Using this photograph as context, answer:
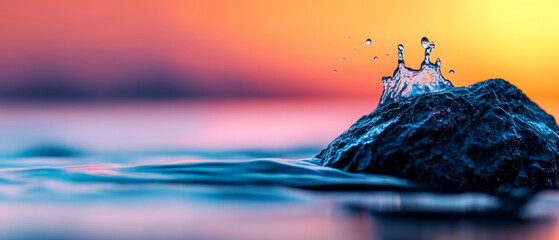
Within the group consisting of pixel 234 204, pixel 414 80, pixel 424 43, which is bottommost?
pixel 234 204

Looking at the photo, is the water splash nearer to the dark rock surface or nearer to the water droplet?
the water droplet

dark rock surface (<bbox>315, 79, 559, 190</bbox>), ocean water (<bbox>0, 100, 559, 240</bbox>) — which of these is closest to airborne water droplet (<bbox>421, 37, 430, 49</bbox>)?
dark rock surface (<bbox>315, 79, 559, 190</bbox>)

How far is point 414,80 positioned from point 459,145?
4.37 feet

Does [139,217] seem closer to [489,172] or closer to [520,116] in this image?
[489,172]

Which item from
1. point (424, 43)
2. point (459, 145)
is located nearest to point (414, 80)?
point (424, 43)

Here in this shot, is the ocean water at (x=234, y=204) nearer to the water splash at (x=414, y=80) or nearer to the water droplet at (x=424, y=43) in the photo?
the water splash at (x=414, y=80)

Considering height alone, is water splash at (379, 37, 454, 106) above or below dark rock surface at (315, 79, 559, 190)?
above

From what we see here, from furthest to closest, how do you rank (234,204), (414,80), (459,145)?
1. (414,80)
2. (459,145)
3. (234,204)

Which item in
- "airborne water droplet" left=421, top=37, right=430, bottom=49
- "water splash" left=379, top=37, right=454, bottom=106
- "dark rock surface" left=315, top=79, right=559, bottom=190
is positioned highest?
"airborne water droplet" left=421, top=37, right=430, bottom=49

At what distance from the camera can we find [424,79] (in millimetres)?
6273

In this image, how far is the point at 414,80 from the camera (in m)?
6.22

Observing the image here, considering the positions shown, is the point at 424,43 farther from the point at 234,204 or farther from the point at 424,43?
the point at 234,204

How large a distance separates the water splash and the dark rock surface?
644 mm

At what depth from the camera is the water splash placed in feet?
20.2
